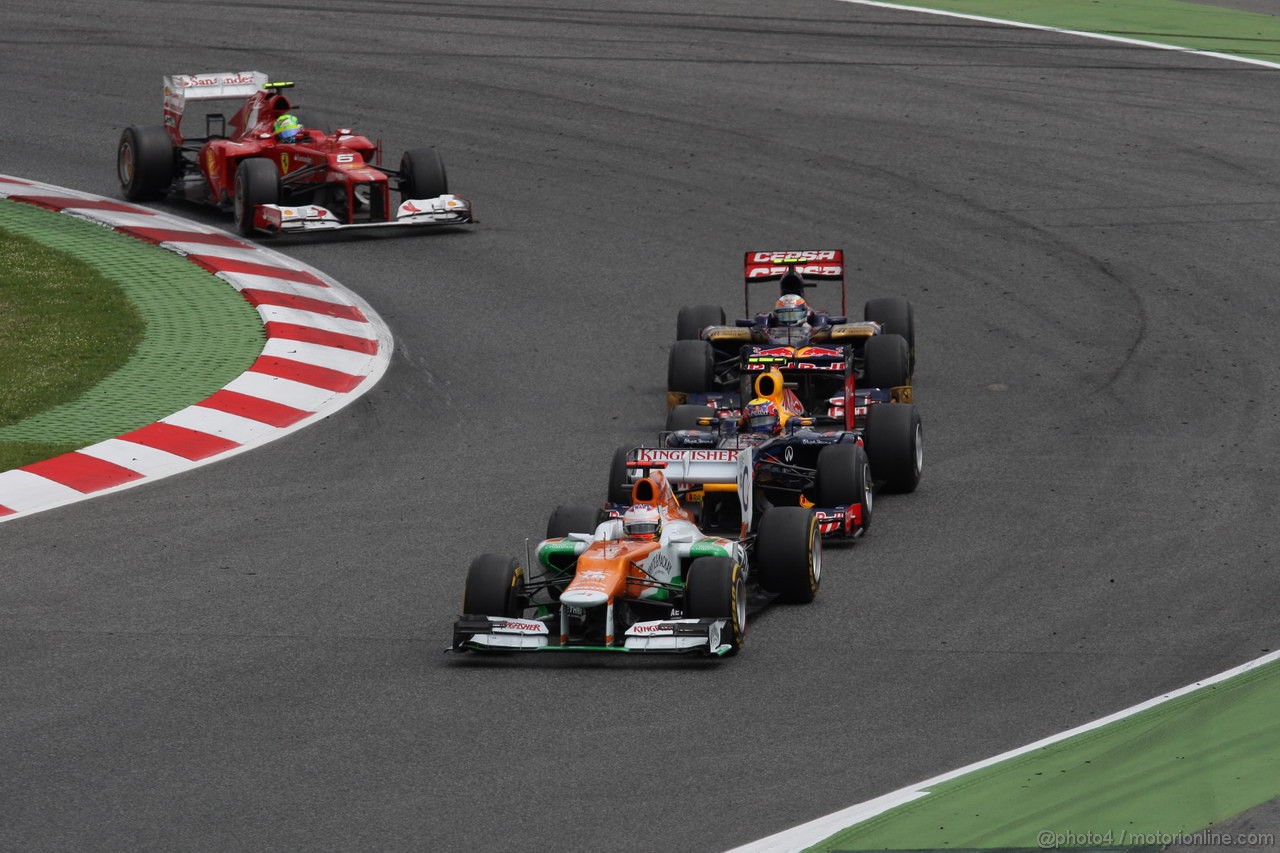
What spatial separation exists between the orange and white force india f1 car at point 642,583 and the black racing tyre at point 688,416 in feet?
6.09

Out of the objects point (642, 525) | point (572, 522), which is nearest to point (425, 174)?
point (572, 522)

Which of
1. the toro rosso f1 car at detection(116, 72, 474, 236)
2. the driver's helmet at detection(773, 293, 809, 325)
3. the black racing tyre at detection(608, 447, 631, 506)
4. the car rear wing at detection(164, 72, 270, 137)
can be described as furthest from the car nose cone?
the car rear wing at detection(164, 72, 270, 137)

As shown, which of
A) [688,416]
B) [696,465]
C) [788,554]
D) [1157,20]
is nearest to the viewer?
[788,554]

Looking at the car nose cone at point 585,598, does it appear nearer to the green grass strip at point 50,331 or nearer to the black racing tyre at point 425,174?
the green grass strip at point 50,331

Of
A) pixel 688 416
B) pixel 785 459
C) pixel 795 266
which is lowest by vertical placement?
pixel 785 459

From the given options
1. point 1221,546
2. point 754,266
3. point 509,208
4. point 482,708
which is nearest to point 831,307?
point 754,266

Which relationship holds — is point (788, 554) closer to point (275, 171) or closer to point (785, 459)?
point (785, 459)

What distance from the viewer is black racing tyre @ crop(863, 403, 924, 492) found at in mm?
13930

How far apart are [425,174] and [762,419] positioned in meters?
8.64

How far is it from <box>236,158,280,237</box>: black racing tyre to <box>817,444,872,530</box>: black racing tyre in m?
9.80

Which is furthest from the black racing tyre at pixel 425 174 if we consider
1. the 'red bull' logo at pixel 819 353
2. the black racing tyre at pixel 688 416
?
the black racing tyre at pixel 688 416

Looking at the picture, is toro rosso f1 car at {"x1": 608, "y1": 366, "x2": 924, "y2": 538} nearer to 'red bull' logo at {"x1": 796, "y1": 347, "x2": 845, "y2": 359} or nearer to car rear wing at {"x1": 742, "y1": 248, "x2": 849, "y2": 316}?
'red bull' logo at {"x1": 796, "y1": 347, "x2": 845, "y2": 359}

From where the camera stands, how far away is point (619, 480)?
13008 millimetres

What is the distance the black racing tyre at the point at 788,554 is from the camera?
11.6 meters
